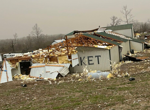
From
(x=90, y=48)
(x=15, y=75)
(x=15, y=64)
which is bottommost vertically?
(x=15, y=75)

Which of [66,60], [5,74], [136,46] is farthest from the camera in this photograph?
[136,46]

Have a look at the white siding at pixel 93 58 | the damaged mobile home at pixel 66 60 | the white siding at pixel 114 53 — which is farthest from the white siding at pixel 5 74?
the white siding at pixel 114 53

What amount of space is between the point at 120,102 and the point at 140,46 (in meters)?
27.9

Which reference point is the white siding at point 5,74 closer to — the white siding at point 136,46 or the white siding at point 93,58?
the white siding at point 93,58

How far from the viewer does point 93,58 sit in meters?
17.8

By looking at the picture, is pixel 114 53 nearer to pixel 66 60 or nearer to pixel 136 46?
pixel 66 60

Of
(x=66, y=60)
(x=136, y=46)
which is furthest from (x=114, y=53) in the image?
(x=136, y=46)

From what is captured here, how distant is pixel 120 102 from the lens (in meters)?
6.55

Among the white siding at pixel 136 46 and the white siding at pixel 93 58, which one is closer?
the white siding at pixel 93 58

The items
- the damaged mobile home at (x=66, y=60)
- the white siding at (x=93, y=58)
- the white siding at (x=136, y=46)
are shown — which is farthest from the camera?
the white siding at (x=136, y=46)

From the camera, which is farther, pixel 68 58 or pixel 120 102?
pixel 68 58

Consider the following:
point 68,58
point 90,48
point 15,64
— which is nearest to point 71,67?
point 68,58

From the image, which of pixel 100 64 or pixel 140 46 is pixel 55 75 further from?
pixel 140 46

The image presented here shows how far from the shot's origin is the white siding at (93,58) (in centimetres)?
1744
